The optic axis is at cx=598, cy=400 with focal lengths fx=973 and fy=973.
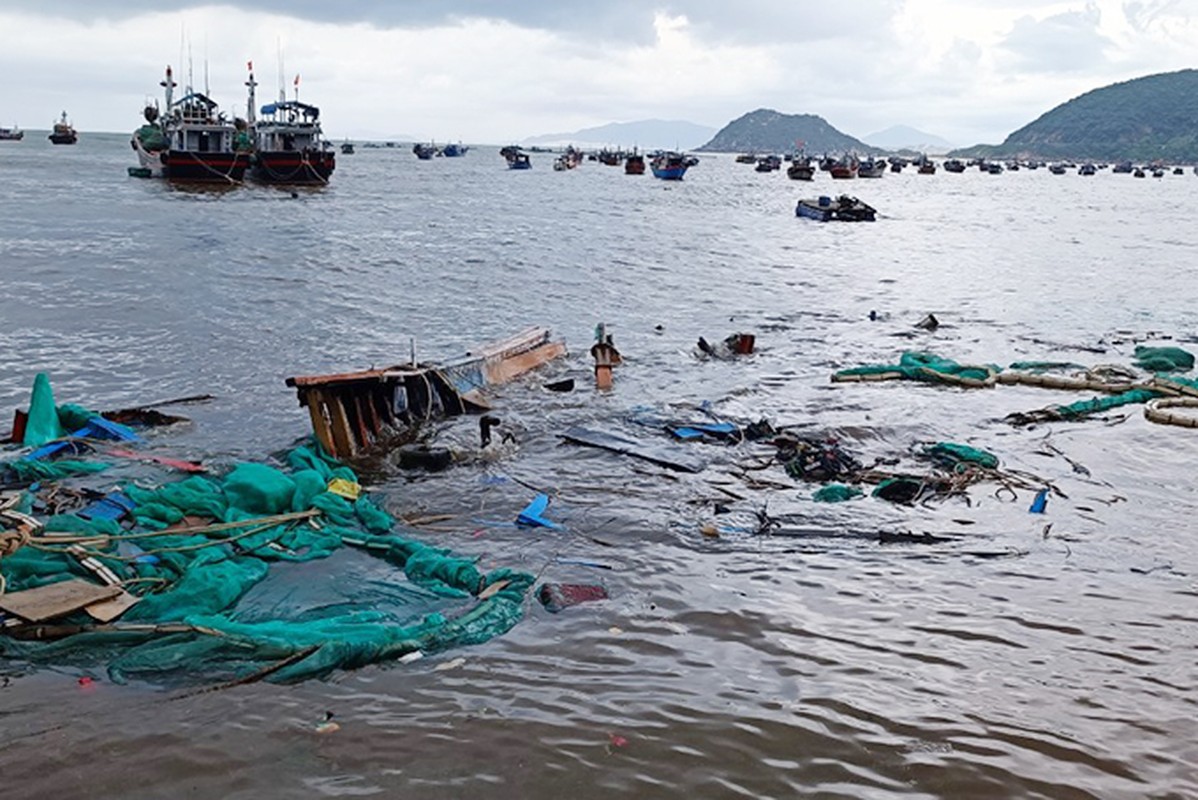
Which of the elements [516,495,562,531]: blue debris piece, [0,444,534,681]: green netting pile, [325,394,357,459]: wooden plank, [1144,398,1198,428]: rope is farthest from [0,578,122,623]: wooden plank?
[1144,398,1198,428]: rope

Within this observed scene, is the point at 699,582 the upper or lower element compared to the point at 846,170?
lower

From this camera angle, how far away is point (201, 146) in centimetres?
5272

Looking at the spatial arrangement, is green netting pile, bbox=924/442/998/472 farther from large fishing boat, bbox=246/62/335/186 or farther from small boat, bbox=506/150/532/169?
small boat, bbox=506/150/532/169

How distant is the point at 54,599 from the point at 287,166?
52.7 m

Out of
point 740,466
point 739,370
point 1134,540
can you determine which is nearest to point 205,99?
point 739,370

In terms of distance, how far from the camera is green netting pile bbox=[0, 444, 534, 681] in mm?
6027

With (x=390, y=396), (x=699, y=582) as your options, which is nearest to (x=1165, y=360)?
(x=699, y=582)

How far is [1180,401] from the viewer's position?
528 inches

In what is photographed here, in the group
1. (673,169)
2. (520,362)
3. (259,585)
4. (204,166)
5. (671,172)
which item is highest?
(673,169)

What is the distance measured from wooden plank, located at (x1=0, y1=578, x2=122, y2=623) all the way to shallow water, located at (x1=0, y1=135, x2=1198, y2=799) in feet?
1.91

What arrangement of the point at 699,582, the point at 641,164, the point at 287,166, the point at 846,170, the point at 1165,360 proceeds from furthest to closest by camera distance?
the point at 641,164, the point at 846,170, the point at 287,166, the point at 1165,360, the point at 699,582

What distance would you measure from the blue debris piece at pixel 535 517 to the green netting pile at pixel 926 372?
7731mm

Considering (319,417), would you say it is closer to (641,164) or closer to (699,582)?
(699,582)

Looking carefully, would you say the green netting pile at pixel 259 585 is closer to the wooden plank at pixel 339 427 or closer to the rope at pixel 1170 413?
the wooden plank at pixel 339 427
